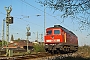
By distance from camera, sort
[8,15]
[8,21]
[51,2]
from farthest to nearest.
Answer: [8,15] < [8,21] < [51,2]

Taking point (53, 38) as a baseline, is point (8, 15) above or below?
above

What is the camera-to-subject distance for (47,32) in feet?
83.6

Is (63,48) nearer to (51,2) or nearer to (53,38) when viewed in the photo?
(53,38)

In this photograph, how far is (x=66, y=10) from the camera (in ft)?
25.0

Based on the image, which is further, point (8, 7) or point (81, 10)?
point (8, 7)

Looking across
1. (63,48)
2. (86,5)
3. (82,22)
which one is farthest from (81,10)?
(63,48)

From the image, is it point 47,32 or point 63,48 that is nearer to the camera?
point 63,48

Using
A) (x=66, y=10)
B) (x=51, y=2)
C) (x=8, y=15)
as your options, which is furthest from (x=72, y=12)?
(x=8, y=15)

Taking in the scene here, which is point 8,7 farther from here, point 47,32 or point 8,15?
point 47,32

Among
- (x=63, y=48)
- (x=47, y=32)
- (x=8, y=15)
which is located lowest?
(x=63, y=48)

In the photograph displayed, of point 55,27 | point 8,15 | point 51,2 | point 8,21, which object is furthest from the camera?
point 55,27

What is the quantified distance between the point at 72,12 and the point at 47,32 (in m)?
17.9

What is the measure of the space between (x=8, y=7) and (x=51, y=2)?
16546 millimetres

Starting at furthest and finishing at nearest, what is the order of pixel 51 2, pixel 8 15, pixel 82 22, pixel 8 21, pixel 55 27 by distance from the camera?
pixel 55 27
pixel 8 15
pixel 8 21
pixel 82 22
pixel 51 2
